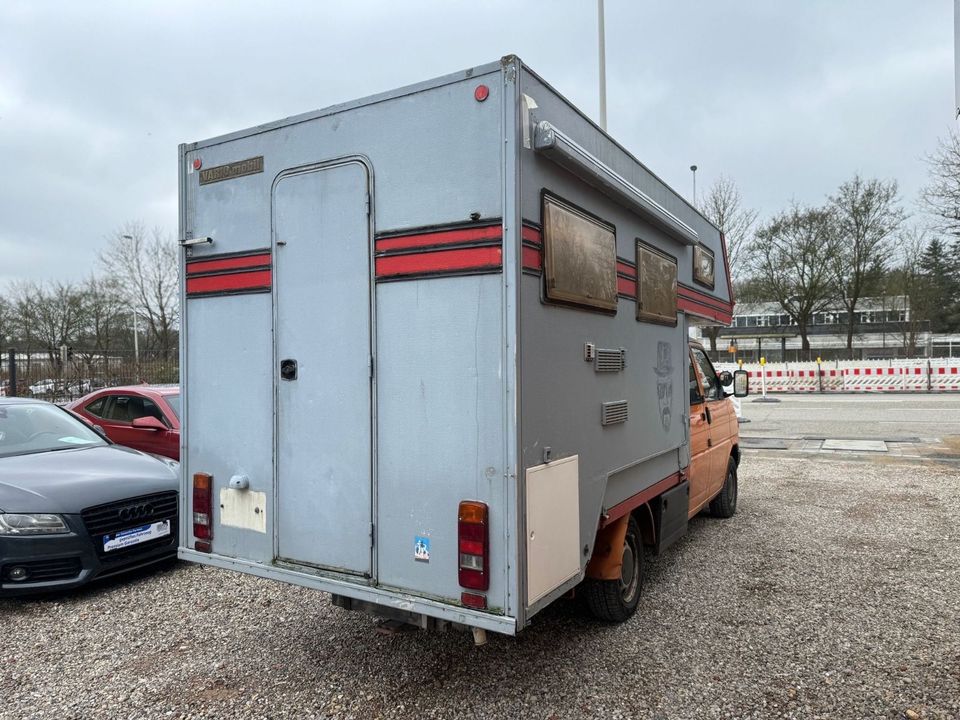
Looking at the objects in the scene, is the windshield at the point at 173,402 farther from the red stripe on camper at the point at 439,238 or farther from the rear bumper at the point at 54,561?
the red stripe on camper at the point at 439,238

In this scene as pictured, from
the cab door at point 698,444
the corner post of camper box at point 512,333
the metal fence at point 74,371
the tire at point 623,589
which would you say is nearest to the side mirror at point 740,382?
the cab door at point 698,444

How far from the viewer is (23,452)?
5.22 m

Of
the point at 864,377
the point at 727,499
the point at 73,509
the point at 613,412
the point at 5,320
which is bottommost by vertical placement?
the point at 727,499

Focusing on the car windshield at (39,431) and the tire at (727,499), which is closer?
the car windshield at (39,431)

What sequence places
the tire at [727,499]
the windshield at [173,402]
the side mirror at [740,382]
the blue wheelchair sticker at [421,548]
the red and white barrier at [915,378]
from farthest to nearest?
the red and white barrier at [915,378] → the windshield at [173,402] → the tire at [727,499] → the side mirror at [740,382] → the blue wheelchair sticker at [421,548]

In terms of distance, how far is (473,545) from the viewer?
2762 mm

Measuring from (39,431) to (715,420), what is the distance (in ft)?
19.9

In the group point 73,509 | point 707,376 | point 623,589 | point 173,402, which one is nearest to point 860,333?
point 707,376

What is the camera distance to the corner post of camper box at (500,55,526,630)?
269cm

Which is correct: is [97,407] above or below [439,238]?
below

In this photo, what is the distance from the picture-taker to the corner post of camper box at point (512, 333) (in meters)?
2.69

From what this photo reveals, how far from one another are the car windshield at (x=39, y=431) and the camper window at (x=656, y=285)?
16.0 feet

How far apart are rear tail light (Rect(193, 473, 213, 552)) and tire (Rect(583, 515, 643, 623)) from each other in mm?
2196

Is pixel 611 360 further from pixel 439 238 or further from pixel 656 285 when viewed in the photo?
pixel 439 238
